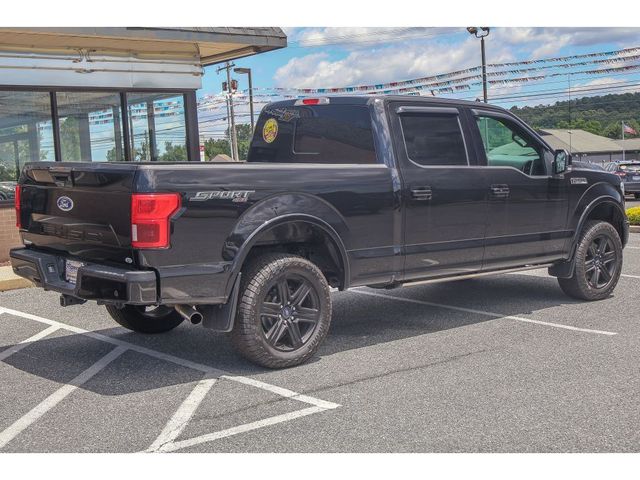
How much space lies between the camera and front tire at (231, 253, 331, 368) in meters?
5.56

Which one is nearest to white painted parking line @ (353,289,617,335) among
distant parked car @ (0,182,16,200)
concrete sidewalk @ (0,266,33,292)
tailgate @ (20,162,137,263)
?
tailgate @ (20,162,137,263)

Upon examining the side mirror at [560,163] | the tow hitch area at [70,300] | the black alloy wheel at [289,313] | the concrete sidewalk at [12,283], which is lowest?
the concrete sidewalk at [12,283]

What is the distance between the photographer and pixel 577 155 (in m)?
88.4

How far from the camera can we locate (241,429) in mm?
4465

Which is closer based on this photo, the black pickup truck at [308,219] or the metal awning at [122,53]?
the black pickup truck at [308,219]

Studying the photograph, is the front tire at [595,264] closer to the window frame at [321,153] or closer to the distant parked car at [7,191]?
the window frame at [321,153]

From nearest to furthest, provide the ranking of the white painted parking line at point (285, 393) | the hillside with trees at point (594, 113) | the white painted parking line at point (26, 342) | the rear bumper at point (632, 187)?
the white painted parking line at point (285, 393), the white painted parking line at point (26, 342), the rear bumper at point (632, 187), the hillside with trees at point (594, 113)

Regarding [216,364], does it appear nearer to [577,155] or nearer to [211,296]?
[211,296]

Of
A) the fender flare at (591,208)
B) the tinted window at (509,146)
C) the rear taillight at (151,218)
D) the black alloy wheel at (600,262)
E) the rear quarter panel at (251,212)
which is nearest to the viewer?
the rear taillight at (151,218)

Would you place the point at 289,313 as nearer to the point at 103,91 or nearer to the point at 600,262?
the point at 600,262

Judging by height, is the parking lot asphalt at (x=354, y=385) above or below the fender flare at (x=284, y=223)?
below

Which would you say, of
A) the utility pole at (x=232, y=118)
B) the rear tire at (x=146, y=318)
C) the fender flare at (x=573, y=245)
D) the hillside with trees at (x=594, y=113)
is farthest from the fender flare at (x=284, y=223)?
the hillside with trees at (x=594, y=113)

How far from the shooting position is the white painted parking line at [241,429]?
13.9ft
